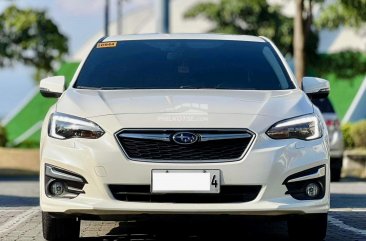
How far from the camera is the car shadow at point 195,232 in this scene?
8.45 meters

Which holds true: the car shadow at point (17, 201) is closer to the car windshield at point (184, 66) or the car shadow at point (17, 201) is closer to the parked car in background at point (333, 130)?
the car windshield at point (184, 66)

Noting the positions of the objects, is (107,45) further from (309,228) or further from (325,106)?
(325,106)

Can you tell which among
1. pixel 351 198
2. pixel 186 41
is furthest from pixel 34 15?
pixel 186 41

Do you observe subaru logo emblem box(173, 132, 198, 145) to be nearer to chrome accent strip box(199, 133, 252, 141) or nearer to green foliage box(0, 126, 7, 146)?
chrome accent strip box(199, 133, 252, 141)

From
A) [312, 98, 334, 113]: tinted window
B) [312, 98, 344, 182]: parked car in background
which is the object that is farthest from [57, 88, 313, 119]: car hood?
[312, 98, 334, 113]: tinted window

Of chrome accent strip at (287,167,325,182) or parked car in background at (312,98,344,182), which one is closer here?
chrome accent strip at (287,167,325,182)

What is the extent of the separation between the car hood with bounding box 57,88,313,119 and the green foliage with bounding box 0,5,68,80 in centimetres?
3068

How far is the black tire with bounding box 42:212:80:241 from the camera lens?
7.91 m

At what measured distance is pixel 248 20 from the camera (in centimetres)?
4325

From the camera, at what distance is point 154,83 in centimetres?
840

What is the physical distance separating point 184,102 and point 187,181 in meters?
0.69

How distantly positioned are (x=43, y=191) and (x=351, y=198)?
20.5ft

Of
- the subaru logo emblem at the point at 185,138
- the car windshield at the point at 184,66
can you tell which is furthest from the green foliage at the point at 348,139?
the subaru logo emblem at the point at 185,138

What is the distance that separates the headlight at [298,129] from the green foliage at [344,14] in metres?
16.3
